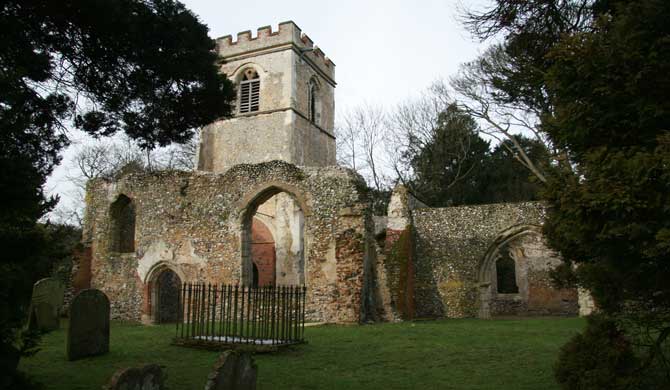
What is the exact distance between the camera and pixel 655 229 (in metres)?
3.63

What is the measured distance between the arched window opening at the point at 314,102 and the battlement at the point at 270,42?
1120 mm

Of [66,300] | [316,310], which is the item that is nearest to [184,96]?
[316,310]

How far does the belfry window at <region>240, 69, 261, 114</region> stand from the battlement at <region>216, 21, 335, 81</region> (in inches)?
44.3

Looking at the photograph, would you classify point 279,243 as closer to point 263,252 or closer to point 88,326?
point 263,252

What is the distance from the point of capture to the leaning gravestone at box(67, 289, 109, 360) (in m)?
7.35

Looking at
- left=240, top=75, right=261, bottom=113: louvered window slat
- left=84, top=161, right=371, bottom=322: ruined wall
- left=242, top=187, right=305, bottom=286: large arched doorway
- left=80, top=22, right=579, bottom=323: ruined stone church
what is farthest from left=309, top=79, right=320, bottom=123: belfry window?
left=84, top=161, right=371, bottom=322: ruined wall

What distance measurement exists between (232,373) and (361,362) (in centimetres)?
312

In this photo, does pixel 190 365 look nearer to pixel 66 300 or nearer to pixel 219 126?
pixel 66 300

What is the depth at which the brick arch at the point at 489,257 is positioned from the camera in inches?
688

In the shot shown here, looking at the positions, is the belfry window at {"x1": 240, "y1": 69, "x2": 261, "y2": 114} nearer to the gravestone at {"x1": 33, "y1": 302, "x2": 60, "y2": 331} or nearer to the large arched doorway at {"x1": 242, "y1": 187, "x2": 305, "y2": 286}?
the large arched doorway at {"x1": 242, "y1": 187, "x2": 305, "y2": 286}

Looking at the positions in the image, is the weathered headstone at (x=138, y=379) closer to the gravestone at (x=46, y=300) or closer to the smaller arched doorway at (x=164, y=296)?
the gravestone at (x=46, y=300)

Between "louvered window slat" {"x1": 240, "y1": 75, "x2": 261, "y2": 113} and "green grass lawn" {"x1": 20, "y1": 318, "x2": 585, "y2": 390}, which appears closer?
"green grass lawn" {"x1": 20, "y1": 318, "x2": 585, "y2": 390}

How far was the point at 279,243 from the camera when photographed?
2200 cm

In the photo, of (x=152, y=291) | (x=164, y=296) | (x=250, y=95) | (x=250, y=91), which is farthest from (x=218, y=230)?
(x=250, y=91)
